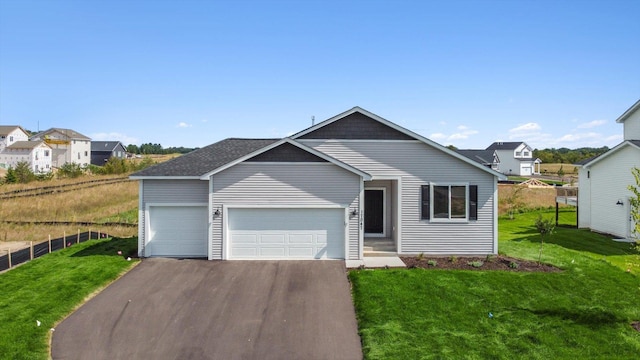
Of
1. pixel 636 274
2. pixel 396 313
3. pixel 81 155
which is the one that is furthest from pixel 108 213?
pixel 81 155

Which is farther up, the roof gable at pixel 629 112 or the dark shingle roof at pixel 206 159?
the roof gable at pixel 629 112

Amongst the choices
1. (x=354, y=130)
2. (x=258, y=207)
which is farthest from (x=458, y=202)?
(x=258, y=207)

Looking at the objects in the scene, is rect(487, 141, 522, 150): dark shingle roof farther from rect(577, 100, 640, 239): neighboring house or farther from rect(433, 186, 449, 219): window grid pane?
rect(433, 186, 449, 219): window grid pane

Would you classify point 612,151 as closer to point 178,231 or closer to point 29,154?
point 178,231

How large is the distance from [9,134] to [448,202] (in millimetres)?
84859

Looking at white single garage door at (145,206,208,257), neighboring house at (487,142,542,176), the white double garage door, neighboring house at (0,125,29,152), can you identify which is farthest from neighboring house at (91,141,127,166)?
the white double garage door

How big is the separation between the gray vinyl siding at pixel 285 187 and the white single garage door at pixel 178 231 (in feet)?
2.54

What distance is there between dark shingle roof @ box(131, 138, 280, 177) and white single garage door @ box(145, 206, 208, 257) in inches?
53.5

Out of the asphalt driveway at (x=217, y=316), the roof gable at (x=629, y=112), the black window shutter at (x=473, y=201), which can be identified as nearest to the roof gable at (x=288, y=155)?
the asphalt driveway at (x=217, y=316)

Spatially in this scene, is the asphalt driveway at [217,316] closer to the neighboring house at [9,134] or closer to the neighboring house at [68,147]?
the neighboring house at [68,147]

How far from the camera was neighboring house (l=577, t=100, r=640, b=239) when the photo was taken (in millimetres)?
20297

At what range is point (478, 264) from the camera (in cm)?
1372

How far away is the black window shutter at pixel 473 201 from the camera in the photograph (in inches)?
590

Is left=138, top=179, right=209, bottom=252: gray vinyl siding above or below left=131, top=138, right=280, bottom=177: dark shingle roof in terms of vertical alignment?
below
